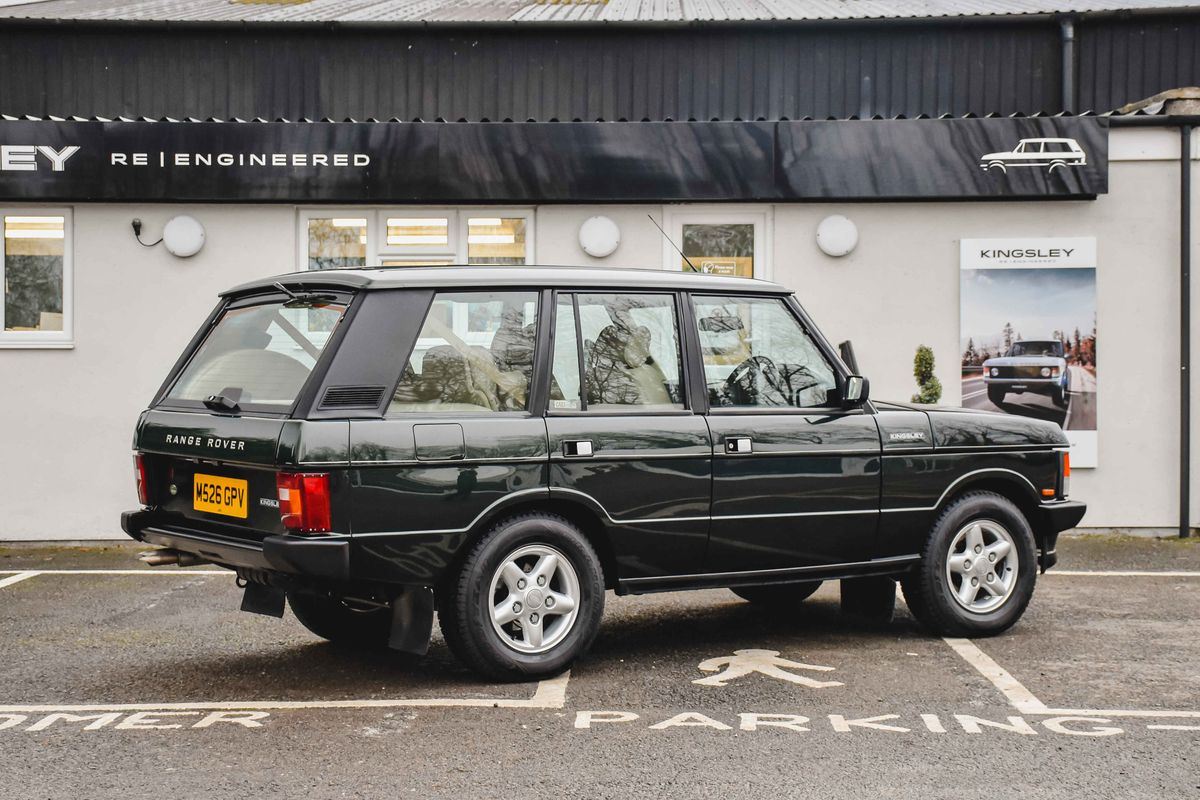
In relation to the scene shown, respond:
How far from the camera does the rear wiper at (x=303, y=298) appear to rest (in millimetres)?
5938

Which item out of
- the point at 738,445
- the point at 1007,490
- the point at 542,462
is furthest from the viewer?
the point at 1007,490

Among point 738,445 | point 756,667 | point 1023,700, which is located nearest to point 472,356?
point 738,445

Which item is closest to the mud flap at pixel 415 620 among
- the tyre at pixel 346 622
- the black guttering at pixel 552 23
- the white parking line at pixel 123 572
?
the tyre at pixel 346 622

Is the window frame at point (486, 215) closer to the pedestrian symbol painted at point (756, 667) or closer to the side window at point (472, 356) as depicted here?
the side window at point (472, 356)

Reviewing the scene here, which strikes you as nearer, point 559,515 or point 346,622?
point 559,515

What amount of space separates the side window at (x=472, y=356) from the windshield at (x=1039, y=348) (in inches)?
267

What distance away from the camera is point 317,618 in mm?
6812

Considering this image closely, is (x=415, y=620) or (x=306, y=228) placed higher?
(x=306, y=228)

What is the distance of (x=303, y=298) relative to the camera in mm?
6047

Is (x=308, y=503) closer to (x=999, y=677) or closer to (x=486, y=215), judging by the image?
(x=999, y=677)

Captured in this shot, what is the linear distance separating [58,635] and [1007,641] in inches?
202

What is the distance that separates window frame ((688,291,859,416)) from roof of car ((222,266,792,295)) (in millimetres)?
75

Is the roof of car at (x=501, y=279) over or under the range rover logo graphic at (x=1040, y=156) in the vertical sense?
under

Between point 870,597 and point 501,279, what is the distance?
303cm
